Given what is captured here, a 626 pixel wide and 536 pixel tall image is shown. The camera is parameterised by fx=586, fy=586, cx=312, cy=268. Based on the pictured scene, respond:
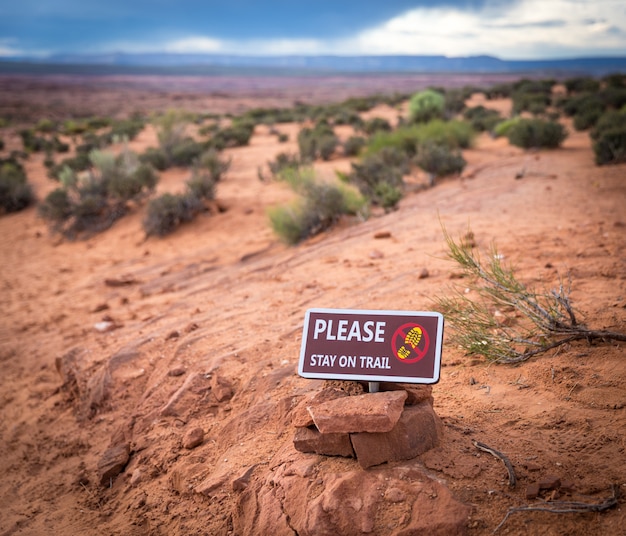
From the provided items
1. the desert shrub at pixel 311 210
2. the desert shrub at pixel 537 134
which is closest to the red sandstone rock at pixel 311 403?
the desert shrub at pixel 311 210

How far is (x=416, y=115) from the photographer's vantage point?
67.3ft

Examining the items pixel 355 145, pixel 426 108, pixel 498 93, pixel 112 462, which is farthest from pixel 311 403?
pixel 498 93

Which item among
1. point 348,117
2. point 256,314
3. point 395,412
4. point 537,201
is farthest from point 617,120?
point 348,117

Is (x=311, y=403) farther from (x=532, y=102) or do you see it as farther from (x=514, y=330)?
(x=532, y=102)

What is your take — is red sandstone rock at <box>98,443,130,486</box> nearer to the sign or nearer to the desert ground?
the desert ground

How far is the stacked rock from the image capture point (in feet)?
8.98

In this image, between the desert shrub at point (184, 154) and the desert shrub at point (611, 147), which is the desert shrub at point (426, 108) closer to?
the desert shrub at point (184, 154)

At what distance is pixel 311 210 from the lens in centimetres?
879

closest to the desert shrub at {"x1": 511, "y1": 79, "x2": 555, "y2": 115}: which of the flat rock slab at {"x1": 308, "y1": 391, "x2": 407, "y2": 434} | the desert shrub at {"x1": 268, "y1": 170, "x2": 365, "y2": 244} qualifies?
the desert shrub at {"x1": 268, "y1": 170, "x2": 365, "y2": 244}

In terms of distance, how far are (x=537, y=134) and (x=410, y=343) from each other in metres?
11.9

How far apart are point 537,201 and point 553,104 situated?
19242mm

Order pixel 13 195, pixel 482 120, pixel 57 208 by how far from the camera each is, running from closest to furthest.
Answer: pixel 57 208 → pixel 13 195 → pixel 482 120

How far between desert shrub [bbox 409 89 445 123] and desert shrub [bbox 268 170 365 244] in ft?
39.5

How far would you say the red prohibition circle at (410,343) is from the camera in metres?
2.79
